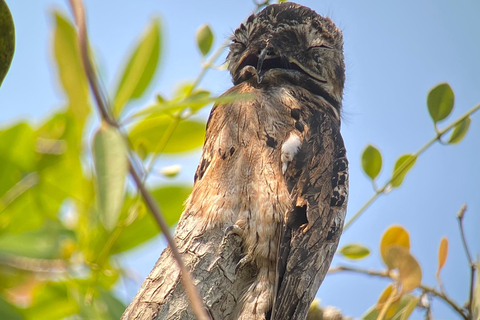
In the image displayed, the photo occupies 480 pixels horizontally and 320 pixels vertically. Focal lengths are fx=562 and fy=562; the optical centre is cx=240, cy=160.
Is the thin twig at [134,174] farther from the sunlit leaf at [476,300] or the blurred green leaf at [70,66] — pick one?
the sunlit leaf at [476,300]

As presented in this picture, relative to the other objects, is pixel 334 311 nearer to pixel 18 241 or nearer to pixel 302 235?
pixel 302 235

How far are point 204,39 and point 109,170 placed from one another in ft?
4.87

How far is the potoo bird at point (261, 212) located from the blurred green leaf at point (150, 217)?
0.18 ft

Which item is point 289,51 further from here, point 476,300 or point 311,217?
point 476,300

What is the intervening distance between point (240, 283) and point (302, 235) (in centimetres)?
29

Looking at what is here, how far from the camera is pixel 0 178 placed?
182 cm

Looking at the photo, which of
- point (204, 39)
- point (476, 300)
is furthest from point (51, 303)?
point (476, 300)

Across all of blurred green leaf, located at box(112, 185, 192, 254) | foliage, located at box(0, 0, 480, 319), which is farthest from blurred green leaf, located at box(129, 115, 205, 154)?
blurred green leaf, located at box(112, 185, 192, 254)

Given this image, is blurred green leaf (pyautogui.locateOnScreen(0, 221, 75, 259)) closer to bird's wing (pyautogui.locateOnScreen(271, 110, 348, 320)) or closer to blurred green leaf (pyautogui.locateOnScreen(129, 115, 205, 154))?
blurred green leaf (pyautogui.locateOnScreen(129, 115, 205, 154))

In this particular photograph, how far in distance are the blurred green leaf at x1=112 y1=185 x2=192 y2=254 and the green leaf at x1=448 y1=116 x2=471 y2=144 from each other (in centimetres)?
104

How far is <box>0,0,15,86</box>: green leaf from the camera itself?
1281mm

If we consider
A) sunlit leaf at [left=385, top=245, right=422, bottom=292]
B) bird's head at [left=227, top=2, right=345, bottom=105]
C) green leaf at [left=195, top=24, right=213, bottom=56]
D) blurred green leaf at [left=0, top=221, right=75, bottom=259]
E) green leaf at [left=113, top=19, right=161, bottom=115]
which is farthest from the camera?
bird's head at [left=227, top=2, right=345, bottom=105]

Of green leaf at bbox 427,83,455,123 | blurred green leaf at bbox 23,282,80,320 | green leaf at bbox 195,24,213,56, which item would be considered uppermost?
green leaf at bbox 195,24,213,56

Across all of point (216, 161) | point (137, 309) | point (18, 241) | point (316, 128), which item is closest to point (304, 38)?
point (316, 128)
